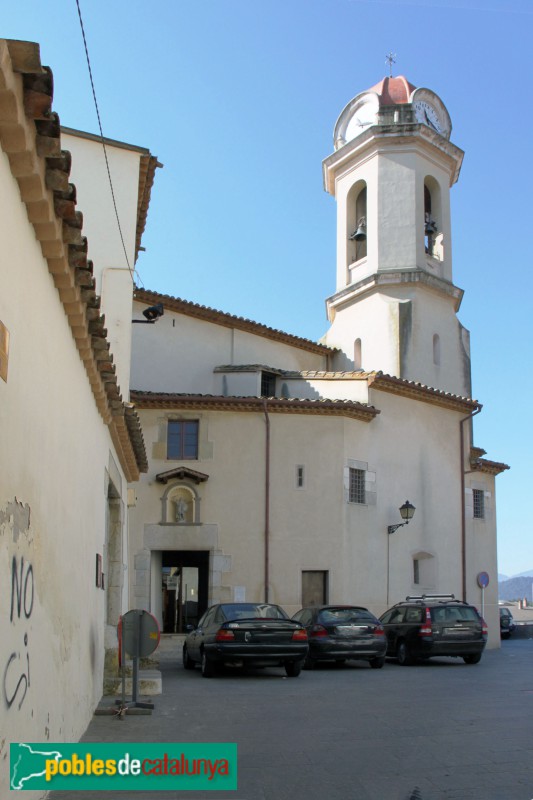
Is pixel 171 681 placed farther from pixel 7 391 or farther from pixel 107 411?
pixel 7 391

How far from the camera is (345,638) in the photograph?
60.5 feet

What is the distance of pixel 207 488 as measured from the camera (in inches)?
997

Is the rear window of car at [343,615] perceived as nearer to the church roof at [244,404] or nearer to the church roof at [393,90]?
the church roof at [244,404]

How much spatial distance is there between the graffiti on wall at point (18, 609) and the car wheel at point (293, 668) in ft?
37.6

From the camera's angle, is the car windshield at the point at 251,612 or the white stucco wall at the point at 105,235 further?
the white stucco wall at the point at 105,235

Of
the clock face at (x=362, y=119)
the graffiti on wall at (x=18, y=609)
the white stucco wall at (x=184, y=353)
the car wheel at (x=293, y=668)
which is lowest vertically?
the car wheel at (x=293, y=668)

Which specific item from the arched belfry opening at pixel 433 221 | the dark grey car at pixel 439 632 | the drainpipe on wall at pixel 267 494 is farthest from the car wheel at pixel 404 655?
the arched belfry opening at pixel 433 221

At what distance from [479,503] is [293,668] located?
15.6 m

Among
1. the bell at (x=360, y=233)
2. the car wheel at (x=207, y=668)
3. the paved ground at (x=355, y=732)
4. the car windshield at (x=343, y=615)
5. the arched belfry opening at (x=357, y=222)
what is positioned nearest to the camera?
the paved ground at (x=355, y=732)

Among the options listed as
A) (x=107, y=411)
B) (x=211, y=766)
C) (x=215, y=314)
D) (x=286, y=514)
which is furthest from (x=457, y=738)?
(x=215, y=314)

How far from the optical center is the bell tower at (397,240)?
104ft

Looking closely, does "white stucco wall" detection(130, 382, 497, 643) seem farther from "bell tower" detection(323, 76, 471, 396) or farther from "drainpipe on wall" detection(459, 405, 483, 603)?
"bell tower" detection(323, 76, 471, 396)

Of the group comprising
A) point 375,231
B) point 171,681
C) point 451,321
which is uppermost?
point 375,231

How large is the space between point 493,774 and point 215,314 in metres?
23.1
